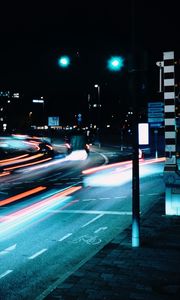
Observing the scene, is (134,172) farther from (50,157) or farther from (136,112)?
(50,157)

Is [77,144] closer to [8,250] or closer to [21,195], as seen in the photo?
[21,195]

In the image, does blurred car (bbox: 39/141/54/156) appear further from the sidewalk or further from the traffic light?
the sidewalk

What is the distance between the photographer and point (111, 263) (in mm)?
7359

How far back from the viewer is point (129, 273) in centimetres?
677

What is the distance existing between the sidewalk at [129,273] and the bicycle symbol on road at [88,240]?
846 millimetres

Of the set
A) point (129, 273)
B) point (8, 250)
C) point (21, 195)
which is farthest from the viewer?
point (21, 195)

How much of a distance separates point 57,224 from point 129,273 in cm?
559

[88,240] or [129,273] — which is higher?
[129,273]

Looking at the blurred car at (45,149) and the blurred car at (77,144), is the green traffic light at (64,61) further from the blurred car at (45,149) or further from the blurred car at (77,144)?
the blurred car at (77,144)

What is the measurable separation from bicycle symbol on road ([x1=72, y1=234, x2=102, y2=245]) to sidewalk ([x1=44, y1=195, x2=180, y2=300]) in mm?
846

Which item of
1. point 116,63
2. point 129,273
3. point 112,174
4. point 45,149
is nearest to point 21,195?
point 116,63

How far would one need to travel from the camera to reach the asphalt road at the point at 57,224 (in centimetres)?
769

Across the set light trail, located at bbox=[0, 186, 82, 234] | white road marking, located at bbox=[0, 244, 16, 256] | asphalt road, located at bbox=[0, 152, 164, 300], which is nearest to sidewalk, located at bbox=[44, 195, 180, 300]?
asphalt road, located at bbox=[0, 152, 164, 300]

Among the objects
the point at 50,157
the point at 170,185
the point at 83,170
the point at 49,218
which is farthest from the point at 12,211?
the point at 50,157
